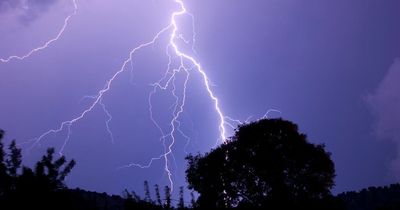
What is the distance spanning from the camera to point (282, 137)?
31094mm

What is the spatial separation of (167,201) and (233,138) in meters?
8.05

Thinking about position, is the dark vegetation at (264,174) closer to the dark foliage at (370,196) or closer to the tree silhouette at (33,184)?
the tree silhouette at (33,184)

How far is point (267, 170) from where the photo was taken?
30.0m

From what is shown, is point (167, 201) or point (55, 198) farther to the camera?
point (167, 201)

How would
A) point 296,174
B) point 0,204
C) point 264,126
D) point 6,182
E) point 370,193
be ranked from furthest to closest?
point 370,193
point 264,126
point 296,174
point 6,182
point 0,204

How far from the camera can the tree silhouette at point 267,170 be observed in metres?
29.4

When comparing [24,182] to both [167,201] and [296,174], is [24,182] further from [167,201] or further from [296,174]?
[296,174]

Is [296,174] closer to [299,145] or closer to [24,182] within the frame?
[299,145]

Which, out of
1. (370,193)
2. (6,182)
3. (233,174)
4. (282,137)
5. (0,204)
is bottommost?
(0,204)

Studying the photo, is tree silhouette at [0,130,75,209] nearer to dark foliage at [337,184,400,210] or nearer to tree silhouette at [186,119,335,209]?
tree silhouette at [186,119,335,209]

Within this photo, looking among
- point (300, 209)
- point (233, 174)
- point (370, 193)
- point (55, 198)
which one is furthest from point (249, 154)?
point (370, 193)

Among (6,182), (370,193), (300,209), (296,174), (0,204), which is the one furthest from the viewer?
(370,193)

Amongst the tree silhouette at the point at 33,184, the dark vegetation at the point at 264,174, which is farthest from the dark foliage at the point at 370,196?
the tree silhouette at the point at 33,184

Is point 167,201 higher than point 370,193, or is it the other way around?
point 370,193
